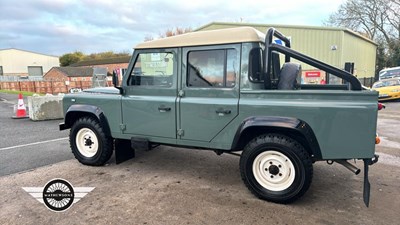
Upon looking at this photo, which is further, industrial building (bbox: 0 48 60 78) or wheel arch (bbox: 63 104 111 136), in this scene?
industrial building (bbox: 0 48 60 78)

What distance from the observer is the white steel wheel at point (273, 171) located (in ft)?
11.9

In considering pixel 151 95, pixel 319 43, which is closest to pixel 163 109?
pixel 151 95

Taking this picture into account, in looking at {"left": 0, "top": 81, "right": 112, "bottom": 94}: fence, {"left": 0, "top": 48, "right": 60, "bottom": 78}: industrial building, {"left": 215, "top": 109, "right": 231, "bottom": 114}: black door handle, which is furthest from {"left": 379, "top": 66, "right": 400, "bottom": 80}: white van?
{"left": 0, "top": 48, "right": 60, "bottom": 78}: industrial building

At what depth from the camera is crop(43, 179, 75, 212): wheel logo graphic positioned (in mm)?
3616

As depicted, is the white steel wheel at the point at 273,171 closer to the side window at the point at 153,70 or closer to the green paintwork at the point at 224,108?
the green paintwork at the point at 224,108

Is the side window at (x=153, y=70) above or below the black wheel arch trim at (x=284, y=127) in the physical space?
above

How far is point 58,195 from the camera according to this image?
3998 millimetres

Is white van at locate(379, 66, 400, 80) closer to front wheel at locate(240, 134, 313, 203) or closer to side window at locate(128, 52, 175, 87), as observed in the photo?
front wheel at locate(240, 134, 313, 203)

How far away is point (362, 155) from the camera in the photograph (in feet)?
10.8

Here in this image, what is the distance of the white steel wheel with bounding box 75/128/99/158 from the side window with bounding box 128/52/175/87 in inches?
48.8

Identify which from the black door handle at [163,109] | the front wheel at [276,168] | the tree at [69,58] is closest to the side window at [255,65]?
the front wheel at [276,168]

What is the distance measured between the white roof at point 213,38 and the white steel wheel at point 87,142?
179cm

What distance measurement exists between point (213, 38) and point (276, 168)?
1920mm

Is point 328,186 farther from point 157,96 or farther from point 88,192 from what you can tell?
point 88,192
